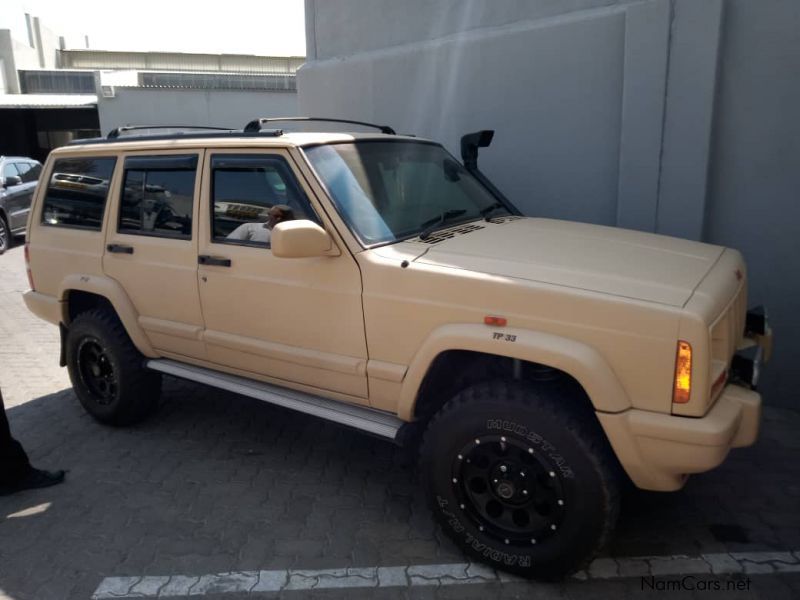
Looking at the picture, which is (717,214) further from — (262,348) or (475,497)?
(262,348)

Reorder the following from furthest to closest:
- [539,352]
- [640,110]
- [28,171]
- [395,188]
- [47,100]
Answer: [47,100] < [28,171] < [640,110] < [395,188] < [539,352]

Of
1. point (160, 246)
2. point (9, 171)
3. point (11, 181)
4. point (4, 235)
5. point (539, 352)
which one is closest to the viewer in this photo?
point (539, 352)

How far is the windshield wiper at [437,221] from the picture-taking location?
3.35 meters

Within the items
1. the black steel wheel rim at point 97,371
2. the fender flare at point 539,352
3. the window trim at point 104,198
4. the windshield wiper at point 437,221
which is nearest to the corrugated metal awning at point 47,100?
the window trim at point 104,198

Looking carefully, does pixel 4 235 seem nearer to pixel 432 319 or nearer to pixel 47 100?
pixel 432 319

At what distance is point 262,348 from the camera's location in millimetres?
3549

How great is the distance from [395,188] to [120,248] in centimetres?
190

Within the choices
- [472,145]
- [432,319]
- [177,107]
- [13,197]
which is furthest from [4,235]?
[432,319]

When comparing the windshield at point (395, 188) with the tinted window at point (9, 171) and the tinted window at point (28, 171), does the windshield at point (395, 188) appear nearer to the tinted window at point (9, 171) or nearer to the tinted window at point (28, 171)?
the tinted window at point (9, 171)

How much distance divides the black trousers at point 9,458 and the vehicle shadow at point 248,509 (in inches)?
5.3

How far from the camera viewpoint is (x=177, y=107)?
2112 centimetres

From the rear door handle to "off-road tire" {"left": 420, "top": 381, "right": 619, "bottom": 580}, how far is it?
2365 millimetres

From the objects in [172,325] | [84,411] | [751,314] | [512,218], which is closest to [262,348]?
[172,325]

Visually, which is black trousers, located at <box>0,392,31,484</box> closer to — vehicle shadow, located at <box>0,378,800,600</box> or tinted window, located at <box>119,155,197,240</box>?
vehicle shadow, located at <box>0,378,800,600</box>
